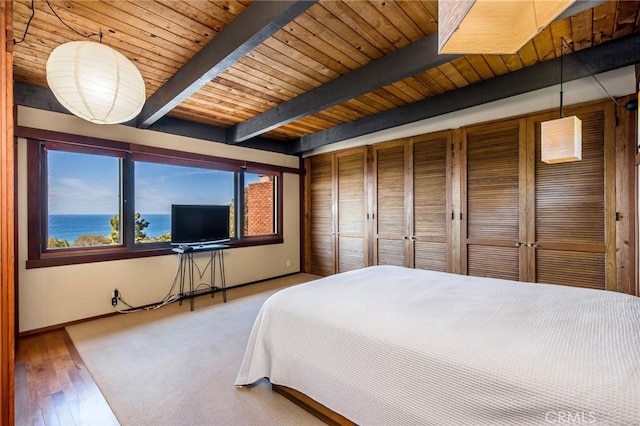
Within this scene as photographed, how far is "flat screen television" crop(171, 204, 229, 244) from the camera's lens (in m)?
3.78

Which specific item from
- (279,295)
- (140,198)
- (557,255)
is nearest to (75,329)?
(140,198)

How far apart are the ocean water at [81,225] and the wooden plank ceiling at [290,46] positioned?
1.29 metres

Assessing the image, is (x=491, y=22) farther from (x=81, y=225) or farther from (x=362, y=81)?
(x=81, y=225)

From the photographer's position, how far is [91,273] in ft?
10.7

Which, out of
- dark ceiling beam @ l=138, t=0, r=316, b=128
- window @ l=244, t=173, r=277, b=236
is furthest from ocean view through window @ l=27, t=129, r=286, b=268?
dark ceiling beam @ l=138, t=0, r=316, b=128

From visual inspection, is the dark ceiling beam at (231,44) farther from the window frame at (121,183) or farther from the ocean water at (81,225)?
the ocean water at (81,225)

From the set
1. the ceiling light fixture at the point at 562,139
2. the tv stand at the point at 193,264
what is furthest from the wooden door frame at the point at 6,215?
the ceiling light fixture at the point at 562,139

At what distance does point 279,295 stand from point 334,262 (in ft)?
10.6

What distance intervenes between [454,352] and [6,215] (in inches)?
68.8

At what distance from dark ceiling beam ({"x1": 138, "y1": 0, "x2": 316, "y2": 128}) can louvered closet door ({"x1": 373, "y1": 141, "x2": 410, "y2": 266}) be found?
2858 mm

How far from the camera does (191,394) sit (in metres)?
1.92

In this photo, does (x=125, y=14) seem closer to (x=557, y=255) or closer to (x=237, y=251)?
(x=237, y=251)

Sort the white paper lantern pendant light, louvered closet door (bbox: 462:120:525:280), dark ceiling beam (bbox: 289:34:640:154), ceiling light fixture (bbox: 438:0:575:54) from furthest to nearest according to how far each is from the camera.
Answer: louvered closet door (bbox: 462:120:525:280), dark ceiling beam (bbox: 289:34:640:154), the white paper lantern pendant light, ceiling light fixture (bbox: 438:0:575:54)

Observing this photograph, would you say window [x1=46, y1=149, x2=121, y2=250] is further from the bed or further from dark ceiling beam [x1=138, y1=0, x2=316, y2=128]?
the bed
